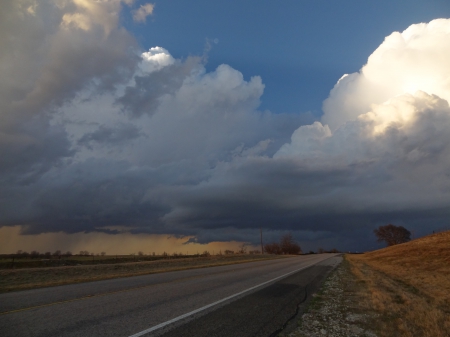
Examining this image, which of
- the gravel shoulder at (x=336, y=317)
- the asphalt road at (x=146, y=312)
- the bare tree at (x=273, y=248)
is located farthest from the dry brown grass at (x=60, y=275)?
the bare tree at (x=273, y=248)

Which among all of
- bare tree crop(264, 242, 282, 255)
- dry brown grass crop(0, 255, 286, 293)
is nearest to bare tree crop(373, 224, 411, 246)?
bare tree crop(264, 242, 282, 255)

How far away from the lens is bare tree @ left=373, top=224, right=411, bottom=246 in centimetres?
13075

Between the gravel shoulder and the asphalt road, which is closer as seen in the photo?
the asphalt road

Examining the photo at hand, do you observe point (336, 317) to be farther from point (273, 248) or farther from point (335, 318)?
point (273, 248)

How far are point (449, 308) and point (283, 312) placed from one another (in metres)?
6.46

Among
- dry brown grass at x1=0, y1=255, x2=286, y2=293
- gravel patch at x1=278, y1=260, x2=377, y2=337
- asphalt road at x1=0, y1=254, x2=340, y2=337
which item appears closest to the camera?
asphalt road at x1=0, y1=254, x2=340, y2=337

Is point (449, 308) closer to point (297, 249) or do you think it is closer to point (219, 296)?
point (219, 296)

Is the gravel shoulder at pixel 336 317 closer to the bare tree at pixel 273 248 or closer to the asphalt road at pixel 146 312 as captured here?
the asphalt road at pixel 146 312

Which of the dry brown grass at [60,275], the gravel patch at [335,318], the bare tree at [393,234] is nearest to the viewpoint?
the gravel patch at [335,318]

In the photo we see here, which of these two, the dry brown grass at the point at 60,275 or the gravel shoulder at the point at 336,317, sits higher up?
the dry brown grass at the point at 60,275

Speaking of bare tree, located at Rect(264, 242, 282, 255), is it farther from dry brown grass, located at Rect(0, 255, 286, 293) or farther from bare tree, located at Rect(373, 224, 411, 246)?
dry brown grass, located at Rect(0, 255, 286, 293)

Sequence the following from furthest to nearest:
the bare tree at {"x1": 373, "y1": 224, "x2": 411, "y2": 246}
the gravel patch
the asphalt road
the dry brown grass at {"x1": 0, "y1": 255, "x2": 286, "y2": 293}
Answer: the bare tree at {"x1": 373, "y1": 224, "x2": 411, "y2": 246} < the dry brown grass at {"x1": 0, "y1": 255, "x2": 286, "y2": 293} < the gravel patch < the asphalt road

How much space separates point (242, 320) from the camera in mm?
9133

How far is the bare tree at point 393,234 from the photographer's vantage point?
13075cm
